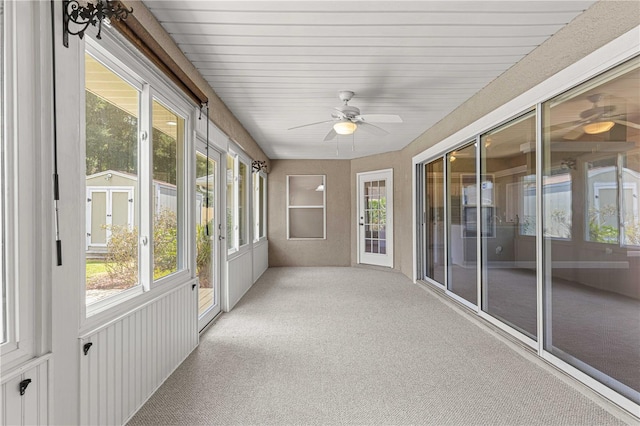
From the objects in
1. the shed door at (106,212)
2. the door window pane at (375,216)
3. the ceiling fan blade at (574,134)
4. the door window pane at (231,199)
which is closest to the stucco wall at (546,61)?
the ceiling fan blade at (574,134)

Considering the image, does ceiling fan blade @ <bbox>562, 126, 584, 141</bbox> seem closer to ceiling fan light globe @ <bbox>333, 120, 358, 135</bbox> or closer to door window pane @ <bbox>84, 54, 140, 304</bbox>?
ceiling fan light globe @ <bbox>333, 120, 358, 135</bbox>

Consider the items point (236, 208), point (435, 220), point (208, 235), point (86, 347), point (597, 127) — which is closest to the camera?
point (86, 347)

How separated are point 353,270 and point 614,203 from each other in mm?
5304

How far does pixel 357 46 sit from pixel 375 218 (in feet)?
16.2

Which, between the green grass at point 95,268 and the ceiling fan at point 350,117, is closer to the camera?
the green grass at point 95,268

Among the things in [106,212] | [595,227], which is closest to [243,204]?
[106,212]

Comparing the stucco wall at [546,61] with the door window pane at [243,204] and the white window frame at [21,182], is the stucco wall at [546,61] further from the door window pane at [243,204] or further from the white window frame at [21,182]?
the white window frame at [21,182]

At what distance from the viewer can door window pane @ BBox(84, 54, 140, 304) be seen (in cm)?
173

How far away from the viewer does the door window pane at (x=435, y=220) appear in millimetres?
4992

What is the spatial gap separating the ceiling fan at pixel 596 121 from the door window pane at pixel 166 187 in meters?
2.96

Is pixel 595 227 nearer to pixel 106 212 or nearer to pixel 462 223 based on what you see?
pixel 462 223

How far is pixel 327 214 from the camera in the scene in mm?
7723

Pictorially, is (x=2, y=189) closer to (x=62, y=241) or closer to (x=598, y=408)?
(x=62, y=241)

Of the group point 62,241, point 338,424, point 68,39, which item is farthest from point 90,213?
point 338,424
